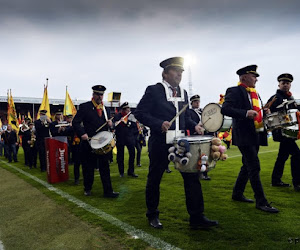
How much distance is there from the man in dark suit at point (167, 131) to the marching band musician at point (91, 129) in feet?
6.79

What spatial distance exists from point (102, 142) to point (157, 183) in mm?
2075

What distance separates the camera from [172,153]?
3.22 m

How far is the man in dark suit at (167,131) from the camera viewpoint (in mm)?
3555

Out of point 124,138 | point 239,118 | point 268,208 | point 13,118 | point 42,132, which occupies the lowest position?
point 268,208

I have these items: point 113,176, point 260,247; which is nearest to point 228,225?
point 260,247

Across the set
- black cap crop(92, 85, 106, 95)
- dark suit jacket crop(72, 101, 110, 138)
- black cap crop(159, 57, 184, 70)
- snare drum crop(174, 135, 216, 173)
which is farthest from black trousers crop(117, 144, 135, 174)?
snare drum crop(174, 135, 216, 173)

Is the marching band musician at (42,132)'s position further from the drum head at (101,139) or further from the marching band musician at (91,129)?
the drum head at (101,139)

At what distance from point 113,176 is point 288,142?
470 cm

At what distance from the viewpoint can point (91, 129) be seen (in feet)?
18.9

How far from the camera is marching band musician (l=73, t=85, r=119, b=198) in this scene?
220 inches

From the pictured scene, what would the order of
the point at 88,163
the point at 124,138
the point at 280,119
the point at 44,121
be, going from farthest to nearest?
the point at 44,121, the point at 124,138, the point at 88,163, the point at 280,119

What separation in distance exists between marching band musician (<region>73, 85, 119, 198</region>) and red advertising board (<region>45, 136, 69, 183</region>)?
183 centimetres

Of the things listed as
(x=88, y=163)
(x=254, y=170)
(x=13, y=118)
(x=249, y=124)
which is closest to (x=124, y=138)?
(x=88, y=163)

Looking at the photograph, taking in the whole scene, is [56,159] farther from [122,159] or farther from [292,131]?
[292,131]
